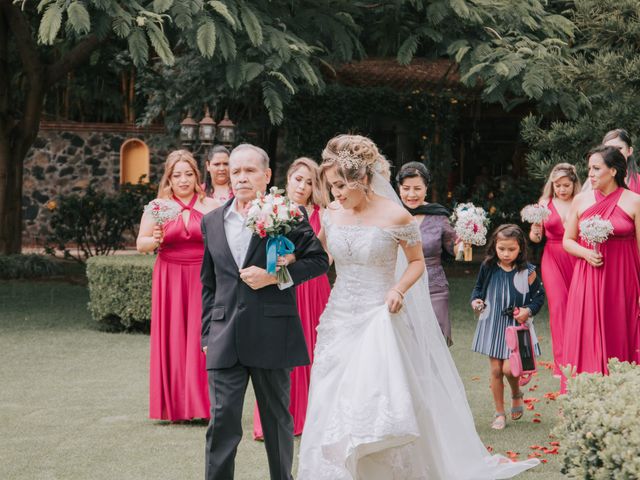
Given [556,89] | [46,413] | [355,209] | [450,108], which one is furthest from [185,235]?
[450,108]

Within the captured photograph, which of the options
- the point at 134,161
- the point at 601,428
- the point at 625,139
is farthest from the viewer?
the point at 134,161

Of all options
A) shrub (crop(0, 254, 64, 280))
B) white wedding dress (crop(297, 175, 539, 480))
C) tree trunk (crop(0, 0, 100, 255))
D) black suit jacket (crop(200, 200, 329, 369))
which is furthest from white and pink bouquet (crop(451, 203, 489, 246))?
shrub (crop(0, 254, 64, 280))

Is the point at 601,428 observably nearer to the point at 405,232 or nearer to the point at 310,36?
the point at 405,232

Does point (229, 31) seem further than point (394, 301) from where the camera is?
Yes

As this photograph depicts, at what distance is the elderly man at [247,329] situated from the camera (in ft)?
17.1

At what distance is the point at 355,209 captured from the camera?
225 inches

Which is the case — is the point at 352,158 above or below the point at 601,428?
above

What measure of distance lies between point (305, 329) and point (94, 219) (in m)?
12.9

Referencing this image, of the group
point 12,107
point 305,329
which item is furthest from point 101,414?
point 12,107

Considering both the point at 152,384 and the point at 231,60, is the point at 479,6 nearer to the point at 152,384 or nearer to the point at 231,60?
the point at 231,60

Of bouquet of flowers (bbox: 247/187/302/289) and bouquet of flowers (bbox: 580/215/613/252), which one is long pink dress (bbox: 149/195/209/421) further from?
bouquet of flowers (bbox: 580/215/613/252)

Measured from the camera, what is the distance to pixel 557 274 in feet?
29.7

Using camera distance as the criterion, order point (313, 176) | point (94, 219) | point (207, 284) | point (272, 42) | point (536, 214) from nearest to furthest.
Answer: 1. point (207, 284)
2. point (313, 176)
3. point (536, 214)
4. point (272, 42)
5. point (94, 219)

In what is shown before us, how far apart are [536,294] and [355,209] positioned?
268cm
